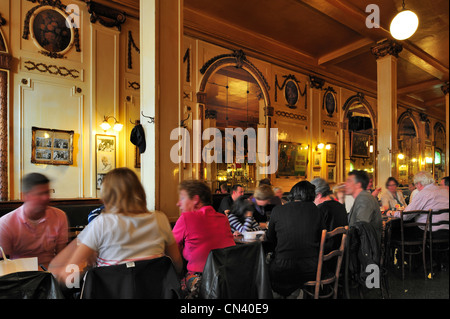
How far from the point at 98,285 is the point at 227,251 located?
0.74 meters

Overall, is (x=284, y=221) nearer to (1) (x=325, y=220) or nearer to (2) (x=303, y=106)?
(1) (x=325, y=220)

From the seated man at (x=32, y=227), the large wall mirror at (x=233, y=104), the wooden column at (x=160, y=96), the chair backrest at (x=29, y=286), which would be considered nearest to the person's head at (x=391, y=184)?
the large wall mirror at (x=233, y=104)

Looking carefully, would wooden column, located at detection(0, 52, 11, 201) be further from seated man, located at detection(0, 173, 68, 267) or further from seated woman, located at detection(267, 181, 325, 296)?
seated woman, located at detection(267, 181, 325, 296)

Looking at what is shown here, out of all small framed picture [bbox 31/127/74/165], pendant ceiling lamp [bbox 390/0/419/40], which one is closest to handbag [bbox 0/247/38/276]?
small framed picture [bbox 31/127/74/165]

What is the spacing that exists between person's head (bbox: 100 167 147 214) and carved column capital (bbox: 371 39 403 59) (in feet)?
24.4

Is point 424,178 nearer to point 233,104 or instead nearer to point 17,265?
point 17,265

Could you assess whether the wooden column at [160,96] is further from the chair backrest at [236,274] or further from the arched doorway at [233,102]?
the arched doorway at [233,102]

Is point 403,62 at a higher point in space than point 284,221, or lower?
higher

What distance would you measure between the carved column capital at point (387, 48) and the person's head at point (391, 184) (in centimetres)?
326

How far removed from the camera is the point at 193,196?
2.36m

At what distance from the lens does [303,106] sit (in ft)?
30.8

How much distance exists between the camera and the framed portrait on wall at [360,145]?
11.5 m

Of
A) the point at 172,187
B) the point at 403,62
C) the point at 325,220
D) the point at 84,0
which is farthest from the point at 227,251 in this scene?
the point at 403,62

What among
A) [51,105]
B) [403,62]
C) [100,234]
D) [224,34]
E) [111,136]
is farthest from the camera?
[403,62]
